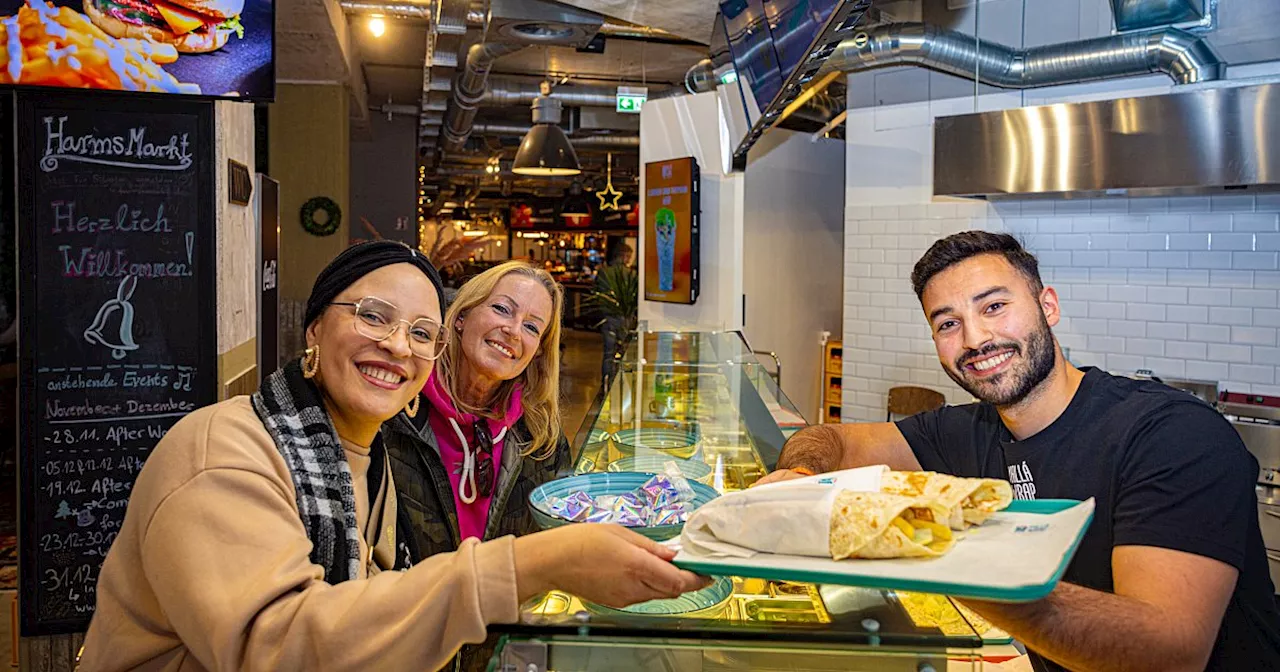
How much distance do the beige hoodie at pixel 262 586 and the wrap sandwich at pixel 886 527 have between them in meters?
0.41

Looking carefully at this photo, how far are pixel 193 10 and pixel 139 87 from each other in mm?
380

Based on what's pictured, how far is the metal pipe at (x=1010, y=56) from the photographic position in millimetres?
5180

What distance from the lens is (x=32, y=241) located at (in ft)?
12.2

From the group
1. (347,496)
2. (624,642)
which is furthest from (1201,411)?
(347,496)

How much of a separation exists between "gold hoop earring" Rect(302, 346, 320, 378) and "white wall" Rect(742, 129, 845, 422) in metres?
6.63

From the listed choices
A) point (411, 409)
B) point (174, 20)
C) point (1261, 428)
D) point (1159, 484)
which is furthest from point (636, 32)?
point (1159, 484)

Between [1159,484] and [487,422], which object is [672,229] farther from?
[1159,484]

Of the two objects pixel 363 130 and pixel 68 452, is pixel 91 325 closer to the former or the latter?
pixel 68 452

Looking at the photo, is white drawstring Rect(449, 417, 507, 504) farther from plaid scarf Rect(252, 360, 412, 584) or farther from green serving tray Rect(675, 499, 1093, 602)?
green serving tray Rect(675, 499, 1093, 602)

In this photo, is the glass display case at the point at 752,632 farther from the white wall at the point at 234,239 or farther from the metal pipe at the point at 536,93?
the metal pipe at the point at 536,93

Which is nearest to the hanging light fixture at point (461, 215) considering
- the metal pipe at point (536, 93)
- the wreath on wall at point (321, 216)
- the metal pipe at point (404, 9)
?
the metal pipe at point (536, 93)

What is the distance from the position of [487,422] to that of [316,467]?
1.19 meters

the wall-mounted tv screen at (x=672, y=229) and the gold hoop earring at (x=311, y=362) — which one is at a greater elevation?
the wall-mounted tv screen at (x=672, y=229)

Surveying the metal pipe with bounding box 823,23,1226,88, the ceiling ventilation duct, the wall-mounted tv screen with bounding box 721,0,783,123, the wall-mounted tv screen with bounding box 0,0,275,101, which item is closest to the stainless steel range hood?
the metal pipe with bounding box 823,23,1226,88
